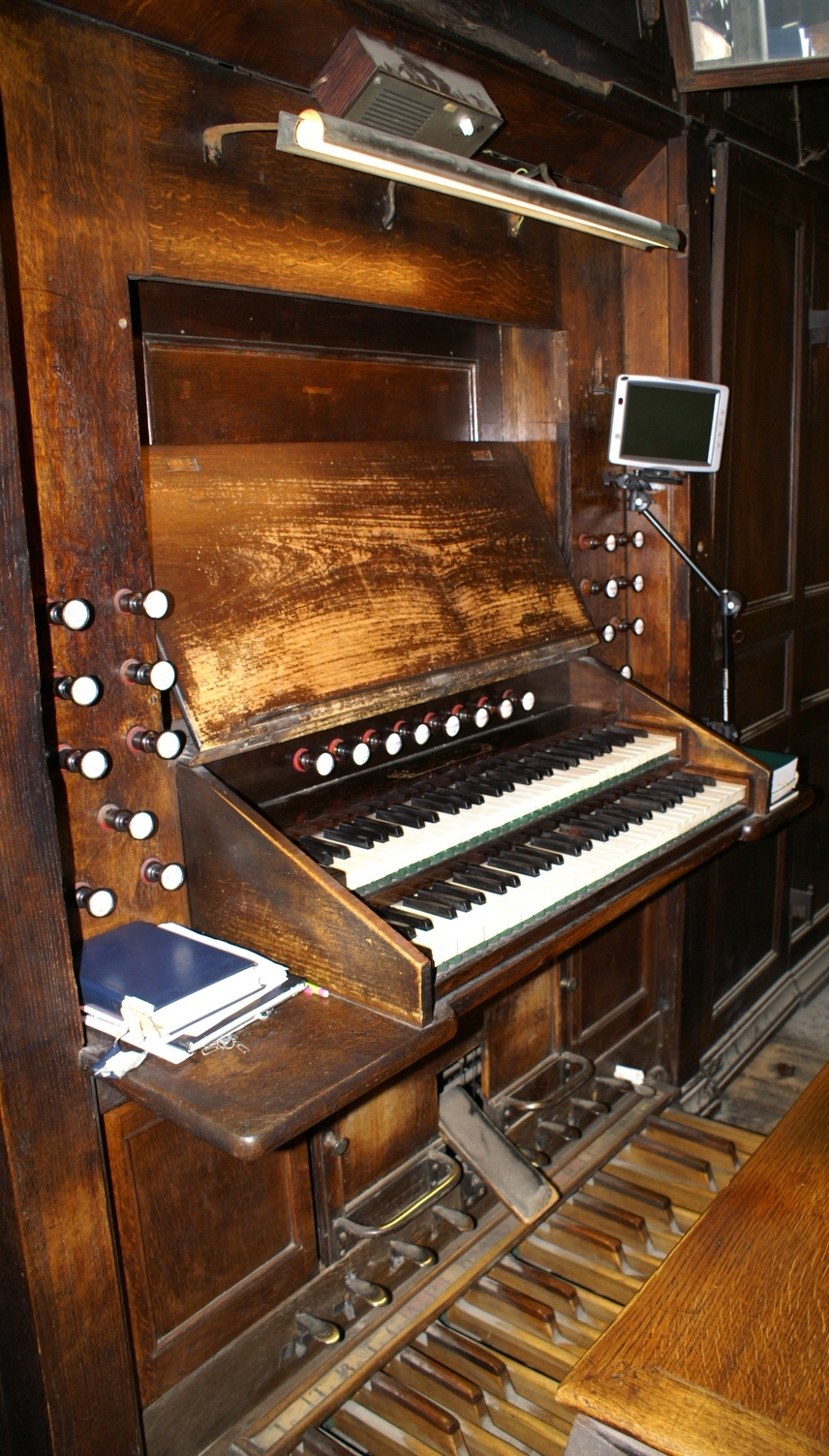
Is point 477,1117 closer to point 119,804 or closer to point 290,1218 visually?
point 290,1218

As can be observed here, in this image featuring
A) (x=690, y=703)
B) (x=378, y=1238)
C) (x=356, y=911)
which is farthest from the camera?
(x=690, y=703)

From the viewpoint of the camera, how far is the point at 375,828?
2010 mm

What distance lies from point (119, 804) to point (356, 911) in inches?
19.5

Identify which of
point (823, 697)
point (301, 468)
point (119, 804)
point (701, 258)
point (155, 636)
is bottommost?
point (823, 697)

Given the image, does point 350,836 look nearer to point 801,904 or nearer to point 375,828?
point 375,828

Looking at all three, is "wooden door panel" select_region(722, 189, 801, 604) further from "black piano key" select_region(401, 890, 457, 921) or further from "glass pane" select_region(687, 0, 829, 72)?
"black piano key" select_region(401, 890, 457, 921)

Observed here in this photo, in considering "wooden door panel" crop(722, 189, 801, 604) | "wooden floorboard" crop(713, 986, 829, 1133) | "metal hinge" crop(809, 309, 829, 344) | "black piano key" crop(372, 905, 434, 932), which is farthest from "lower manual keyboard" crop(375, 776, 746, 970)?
"metal hinge" crop(809, 309, 829, 344)

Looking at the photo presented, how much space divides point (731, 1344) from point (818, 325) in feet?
11.2

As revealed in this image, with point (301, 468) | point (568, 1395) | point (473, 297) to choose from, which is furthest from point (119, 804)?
point (473, 297)

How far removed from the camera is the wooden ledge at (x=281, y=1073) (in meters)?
1.35

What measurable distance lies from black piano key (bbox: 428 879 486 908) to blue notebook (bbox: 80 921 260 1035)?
15.1 inches

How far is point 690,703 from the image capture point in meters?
3.20

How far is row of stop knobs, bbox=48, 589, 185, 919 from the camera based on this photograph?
1.63m

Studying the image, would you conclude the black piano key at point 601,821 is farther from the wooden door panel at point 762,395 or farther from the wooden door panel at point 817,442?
the wooden door panel at point 817,442
